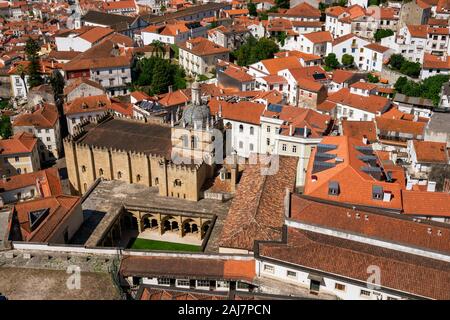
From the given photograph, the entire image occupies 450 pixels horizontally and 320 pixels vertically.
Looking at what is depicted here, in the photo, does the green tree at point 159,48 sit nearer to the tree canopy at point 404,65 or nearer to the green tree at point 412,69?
the tree canopy at point 404,65

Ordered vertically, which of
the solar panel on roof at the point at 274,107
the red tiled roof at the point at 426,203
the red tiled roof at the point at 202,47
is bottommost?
the red tiled roof at the point at 426,203

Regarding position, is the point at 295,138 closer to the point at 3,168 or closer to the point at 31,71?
the point at 3,168

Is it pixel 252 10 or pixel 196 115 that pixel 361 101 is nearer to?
pixel 196 115

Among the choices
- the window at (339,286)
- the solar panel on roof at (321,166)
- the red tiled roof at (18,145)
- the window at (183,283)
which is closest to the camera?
the window at (339,286)

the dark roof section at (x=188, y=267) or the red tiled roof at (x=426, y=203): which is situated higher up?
the red tiled roof at (x=426, y=203)

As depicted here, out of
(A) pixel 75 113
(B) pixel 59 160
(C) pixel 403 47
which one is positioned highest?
(C) pixel 403 47

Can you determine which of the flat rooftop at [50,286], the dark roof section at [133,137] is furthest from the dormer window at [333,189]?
the flat rooftop at [50,286]
